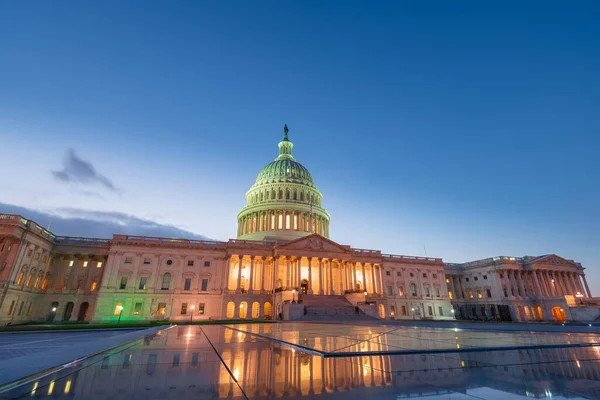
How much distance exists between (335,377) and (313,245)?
197 ft

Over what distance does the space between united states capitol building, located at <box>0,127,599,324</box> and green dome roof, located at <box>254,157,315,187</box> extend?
1519cm

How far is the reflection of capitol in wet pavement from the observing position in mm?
3947

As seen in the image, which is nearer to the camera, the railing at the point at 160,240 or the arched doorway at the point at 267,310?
the arched doorway at the point at 267,310

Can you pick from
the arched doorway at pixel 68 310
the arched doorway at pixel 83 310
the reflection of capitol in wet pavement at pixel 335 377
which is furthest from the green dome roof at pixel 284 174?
the reflection of capitol in wet pavement at pixel 335 377

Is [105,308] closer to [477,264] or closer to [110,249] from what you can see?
[110,249]

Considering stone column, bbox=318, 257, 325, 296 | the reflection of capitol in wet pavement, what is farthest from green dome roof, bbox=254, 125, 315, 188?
the reflection of capitol in wet pavement

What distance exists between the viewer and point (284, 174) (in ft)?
313

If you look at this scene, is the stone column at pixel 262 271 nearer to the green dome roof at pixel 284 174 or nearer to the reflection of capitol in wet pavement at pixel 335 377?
the green dome roof at pixel 284 174

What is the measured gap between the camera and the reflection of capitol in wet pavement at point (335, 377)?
395cm

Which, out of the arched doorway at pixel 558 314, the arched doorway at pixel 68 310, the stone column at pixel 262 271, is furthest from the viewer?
the arched doorway at pixel 558 314

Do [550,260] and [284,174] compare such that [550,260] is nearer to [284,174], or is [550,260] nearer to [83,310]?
[284,174]

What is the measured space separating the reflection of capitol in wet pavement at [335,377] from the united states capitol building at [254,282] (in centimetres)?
4307

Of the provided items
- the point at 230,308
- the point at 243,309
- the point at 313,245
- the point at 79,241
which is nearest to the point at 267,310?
the point at 243,309

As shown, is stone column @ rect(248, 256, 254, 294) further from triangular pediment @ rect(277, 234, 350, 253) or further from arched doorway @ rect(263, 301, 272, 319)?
triangular pediment @ rect(277, 234, 350, 253)
